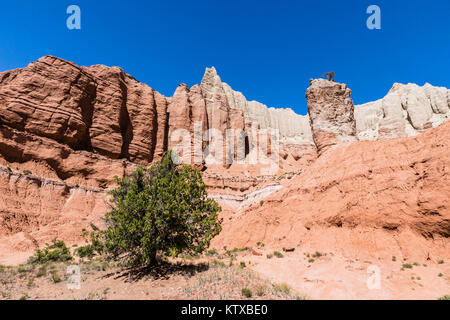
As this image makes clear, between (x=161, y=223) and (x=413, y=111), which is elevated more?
(x=413, y=111)

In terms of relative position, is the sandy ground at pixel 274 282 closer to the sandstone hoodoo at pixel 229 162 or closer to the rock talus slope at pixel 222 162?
the sandstone hoodoo at pixel 229 162

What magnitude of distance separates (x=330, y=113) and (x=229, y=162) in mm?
36252

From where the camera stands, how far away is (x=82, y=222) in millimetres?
31953

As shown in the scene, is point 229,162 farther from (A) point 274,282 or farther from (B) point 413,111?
(B) point 413,111

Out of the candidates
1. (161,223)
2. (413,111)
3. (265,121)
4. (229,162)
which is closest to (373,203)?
(161,223)

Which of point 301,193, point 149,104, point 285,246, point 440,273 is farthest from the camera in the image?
point 149,104

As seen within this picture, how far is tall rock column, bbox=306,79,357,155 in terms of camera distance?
90.0ft

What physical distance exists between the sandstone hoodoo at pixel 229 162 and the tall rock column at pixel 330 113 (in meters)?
0.13

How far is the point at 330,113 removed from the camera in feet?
93.7

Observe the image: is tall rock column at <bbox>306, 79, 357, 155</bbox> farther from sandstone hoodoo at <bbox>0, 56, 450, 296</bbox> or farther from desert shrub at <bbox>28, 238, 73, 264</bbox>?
desert shrub at <bbox>28, 238, 73, 264</bbox>

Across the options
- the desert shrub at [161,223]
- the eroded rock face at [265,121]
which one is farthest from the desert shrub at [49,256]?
the eroded rock face at [265,121]

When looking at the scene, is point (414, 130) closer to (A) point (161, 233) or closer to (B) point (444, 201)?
(B) point (444, 201)

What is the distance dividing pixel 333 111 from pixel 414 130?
56967mm
